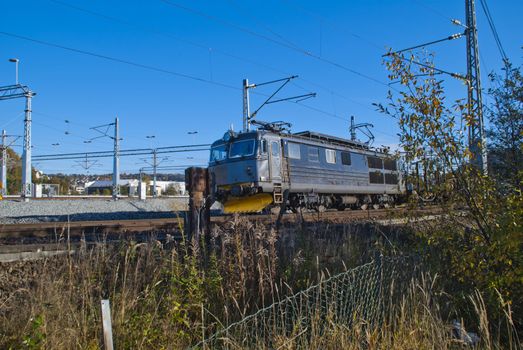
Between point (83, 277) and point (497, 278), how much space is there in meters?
4.07

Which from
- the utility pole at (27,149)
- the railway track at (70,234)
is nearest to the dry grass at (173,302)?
the railway track at (70,234)

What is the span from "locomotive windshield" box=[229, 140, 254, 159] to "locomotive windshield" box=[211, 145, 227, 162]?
1.32ft

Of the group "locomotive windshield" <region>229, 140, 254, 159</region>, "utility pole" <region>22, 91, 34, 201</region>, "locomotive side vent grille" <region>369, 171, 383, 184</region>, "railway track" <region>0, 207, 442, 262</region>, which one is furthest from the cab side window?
"utility pole" <region>22, 91, 34, 201</region>

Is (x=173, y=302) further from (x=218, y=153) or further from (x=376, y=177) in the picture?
(x=376, y=177)

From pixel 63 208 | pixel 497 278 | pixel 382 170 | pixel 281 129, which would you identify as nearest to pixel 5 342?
pixel 497 278

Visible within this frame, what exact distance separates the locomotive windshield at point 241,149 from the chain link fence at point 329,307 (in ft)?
31.1

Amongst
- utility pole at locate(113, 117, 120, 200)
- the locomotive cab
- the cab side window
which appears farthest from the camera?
utility pole at locate(113, 117, 120, 200)

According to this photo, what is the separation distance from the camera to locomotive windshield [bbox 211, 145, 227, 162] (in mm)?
15880

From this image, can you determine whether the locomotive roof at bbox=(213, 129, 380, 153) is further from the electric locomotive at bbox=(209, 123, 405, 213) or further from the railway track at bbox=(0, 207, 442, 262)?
the railway track at bbox=(0, 207, 442, 262)

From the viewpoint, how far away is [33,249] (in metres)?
5.59

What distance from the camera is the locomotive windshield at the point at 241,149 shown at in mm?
14672

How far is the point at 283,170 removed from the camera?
15.2 meters

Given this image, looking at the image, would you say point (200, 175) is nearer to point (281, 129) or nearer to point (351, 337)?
point (351, 337)

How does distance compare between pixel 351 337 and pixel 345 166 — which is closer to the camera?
pixel 351 337
